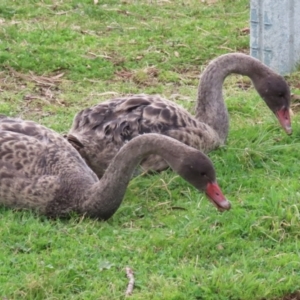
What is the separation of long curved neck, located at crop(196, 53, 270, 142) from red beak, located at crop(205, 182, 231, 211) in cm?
180

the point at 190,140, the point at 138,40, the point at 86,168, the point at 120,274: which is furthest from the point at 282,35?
the point at 120,274

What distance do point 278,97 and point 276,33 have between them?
6.65 feet

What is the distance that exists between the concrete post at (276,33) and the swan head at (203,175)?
3842 mm

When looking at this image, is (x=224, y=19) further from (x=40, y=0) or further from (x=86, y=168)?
(x=86, y=168)

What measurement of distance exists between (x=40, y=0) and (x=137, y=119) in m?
5.28

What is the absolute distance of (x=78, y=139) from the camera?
7.50 metres

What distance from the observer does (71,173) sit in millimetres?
6754

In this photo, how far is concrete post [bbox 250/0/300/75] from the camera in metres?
9.81

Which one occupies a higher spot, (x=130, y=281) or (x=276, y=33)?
(x=276, y=33)

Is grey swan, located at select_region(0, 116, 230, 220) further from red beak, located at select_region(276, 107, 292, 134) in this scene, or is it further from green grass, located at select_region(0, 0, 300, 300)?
red beak, located at select_region(276, 107, 292, 134)

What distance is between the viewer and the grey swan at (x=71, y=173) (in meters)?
6.34

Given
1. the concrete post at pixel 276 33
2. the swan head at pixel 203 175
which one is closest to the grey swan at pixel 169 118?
the swan head at pixel 203 175

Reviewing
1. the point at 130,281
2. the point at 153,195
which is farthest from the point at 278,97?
the point at 130,281

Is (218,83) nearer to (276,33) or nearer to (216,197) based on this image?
(276,33)
